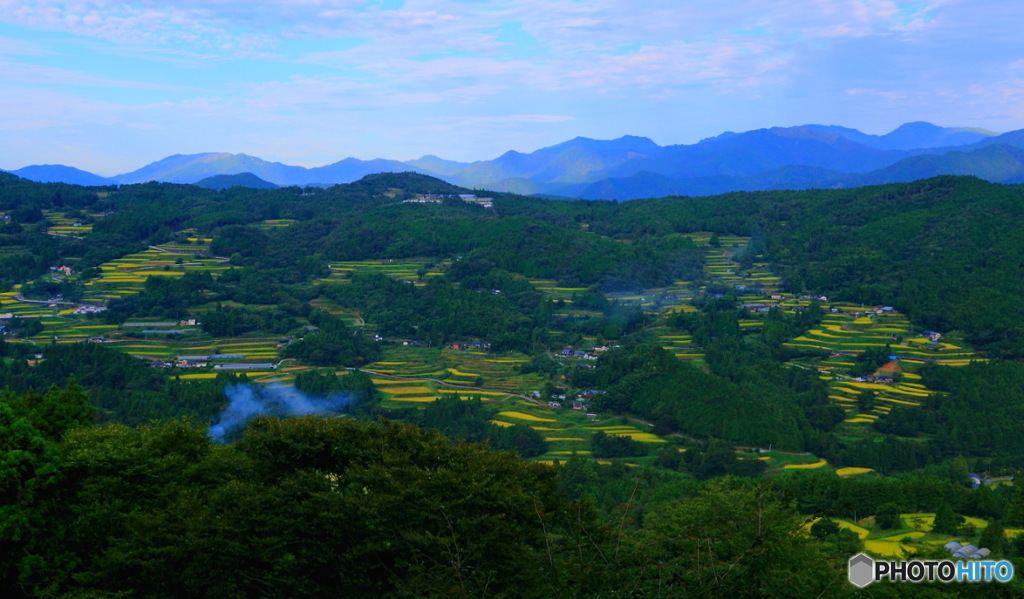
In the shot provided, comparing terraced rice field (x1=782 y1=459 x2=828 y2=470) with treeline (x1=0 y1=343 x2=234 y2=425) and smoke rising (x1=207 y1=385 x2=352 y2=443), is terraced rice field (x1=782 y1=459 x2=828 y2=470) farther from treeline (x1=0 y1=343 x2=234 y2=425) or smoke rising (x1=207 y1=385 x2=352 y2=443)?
treeline (x1=0 y1=343 x2=234 y2=425)

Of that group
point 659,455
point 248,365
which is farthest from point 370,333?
point 659,455

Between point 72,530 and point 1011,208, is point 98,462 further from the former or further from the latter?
point 1011,208

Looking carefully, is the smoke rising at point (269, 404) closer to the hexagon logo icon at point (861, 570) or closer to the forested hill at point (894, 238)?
the hexagon logo icon at point (861, 570)

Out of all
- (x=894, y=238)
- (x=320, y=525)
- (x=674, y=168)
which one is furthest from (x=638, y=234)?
(x=674, y=168)

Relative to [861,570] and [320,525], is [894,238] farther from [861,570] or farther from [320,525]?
[320,525]

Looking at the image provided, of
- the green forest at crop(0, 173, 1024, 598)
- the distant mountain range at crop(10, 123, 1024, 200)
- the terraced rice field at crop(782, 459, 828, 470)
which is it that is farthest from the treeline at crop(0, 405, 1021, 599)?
the distant mountain range at crop(10, 123, 1024, 200)
